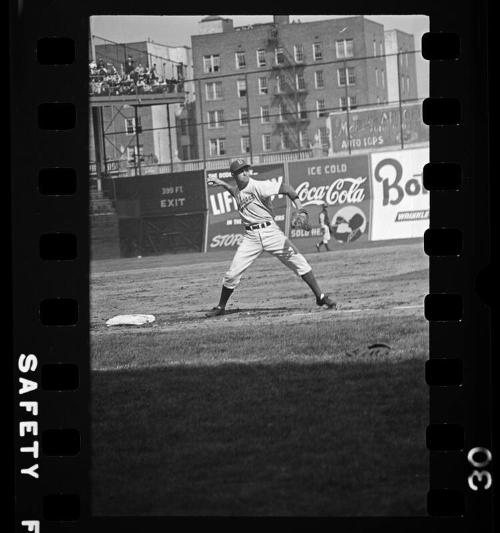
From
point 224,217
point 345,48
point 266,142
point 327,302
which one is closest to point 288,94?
point 266,142

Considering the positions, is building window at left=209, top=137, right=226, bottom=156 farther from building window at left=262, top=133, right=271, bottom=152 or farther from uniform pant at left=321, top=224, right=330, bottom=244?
uniform pant at left=321, top=224, right=330, bottom=244

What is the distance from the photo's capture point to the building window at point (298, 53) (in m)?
7.21

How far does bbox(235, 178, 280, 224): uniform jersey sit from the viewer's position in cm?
755

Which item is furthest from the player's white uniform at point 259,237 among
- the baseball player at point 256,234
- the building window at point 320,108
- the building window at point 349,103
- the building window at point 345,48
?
the building window at point 345,48

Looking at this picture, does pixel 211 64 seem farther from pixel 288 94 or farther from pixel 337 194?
pixel 337 194

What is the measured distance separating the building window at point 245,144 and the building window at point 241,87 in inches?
9.4

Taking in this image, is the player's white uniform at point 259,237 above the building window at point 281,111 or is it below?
below

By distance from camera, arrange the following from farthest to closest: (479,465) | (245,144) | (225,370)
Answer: (225,370), (245,144), (479,465)

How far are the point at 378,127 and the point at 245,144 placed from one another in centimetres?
72

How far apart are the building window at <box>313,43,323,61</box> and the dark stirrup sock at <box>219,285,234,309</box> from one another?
1.34 m

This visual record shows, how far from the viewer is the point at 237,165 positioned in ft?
24.3

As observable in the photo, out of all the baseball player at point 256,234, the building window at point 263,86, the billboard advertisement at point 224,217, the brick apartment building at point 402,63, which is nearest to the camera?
the brick apartment building at point 402,63

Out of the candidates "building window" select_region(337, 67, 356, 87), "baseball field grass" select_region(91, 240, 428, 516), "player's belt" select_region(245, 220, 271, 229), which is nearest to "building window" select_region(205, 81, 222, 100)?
"building window" select_region(337, 67, 356, 87)

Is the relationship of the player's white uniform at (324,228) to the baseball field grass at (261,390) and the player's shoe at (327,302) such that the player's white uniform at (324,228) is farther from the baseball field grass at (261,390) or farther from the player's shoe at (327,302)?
the player's shoe at (327,302)
